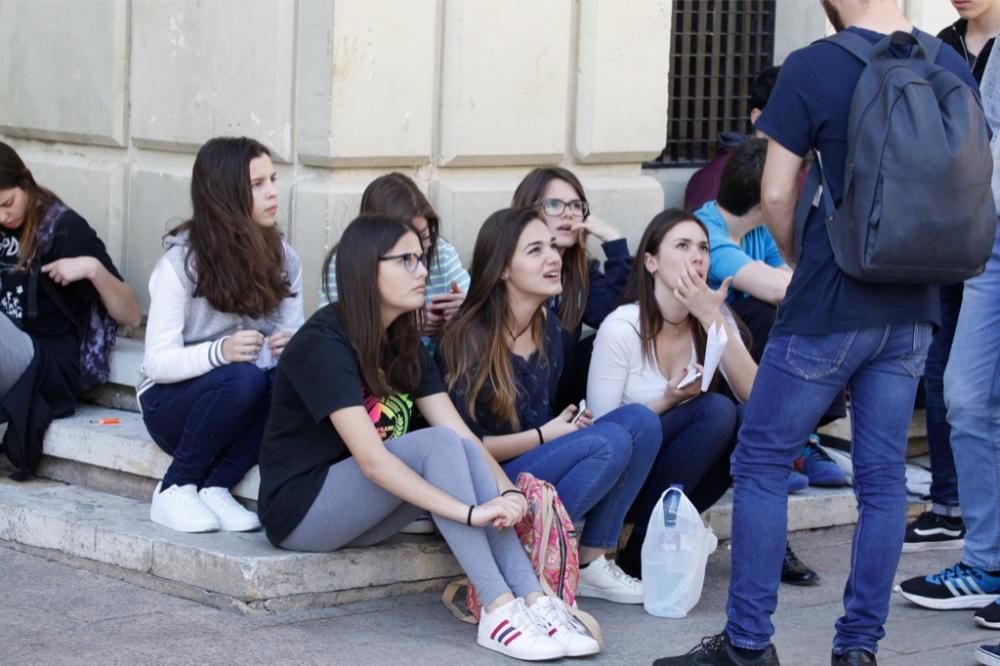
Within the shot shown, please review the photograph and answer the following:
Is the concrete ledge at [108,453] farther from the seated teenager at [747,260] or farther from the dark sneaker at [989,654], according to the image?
the dark sneaker at [989,654]

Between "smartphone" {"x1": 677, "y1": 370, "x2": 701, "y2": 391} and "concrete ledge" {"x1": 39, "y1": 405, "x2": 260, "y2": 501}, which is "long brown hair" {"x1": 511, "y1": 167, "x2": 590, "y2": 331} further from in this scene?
"concrete ledge" {"x1": 39, "y1": 405, "x2": 260, "y2": 501}

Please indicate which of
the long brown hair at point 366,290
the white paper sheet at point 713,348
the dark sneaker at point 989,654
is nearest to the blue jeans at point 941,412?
the white paper sheet at point 713,348

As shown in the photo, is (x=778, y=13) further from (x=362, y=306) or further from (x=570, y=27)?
(x=362, y=306)

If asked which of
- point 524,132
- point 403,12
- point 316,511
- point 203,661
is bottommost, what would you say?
point 203,661

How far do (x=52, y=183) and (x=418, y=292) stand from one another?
8.15 feet

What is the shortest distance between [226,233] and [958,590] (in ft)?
8.18

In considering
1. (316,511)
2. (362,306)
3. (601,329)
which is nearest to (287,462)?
(316,511)

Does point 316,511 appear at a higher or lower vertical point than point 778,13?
lower

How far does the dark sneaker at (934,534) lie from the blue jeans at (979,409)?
2.65 ft

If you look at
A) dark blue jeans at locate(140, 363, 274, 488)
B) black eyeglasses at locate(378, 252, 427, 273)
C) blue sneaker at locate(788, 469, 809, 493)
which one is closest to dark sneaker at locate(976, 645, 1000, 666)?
blue sneaker at locate(788, 469, 809, 493)

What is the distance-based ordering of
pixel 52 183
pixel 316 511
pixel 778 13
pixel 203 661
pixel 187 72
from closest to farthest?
pixel 203 661 → pixel 316 511 → pixel 187 72 → pixel 52 183 → pixel 778 13

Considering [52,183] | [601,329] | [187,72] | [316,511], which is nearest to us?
[316,511]

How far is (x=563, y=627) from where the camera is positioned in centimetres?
463

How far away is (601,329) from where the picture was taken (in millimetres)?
5574
